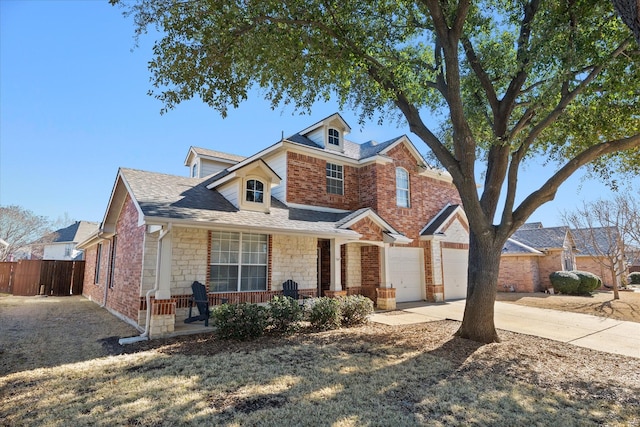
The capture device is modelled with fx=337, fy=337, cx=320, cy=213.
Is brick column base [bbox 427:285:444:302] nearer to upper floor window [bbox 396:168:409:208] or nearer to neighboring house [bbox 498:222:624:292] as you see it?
upper floor window [bbox 396:168:409:208]

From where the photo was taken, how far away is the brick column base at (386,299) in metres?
13.4

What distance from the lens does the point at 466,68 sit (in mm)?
10000

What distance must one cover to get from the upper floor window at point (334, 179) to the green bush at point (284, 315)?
6.90m

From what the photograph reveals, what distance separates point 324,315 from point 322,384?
4217 millimetres

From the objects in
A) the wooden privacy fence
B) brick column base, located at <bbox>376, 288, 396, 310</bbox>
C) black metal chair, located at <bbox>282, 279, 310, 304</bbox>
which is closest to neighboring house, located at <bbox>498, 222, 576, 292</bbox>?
brick column base, located at <bbox>376, 288, 396, 310</bbox>

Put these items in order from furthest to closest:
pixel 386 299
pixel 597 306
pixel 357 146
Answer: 1. pixel 357 146
2. pixel 597 306
3. pixel 386 299

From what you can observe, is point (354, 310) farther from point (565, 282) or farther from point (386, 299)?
point (565, 282)

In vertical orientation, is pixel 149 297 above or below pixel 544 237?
below

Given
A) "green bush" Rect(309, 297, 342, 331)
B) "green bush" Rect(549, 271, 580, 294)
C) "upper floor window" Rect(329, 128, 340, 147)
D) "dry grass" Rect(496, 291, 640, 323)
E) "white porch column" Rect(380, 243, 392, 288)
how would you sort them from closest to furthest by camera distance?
"green bush" Rect(309, 297, 342, 331), "dry grass" Rect(496, 291, 640, 323), "white porch column" Rect(380, 243, 392, 288), "upper floor window" Rect(329, 128, 340, 147), "green bush" Rect(549, 271, 580, 294)

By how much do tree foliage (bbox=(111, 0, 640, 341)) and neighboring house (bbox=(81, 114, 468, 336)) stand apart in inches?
128

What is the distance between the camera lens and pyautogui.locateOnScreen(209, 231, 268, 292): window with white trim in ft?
34.2

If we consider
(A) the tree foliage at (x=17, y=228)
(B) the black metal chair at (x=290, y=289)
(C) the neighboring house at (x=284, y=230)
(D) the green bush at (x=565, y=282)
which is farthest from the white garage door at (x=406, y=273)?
(A) the tree foliage at (x=17, y=228)

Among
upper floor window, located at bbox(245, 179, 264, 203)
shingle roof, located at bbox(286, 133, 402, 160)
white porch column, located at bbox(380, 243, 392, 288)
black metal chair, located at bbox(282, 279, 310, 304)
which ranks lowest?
black metal chair, located at bbox(282, 279, 310, 304)

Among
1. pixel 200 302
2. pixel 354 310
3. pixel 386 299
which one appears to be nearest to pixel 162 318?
pixel 200 302
